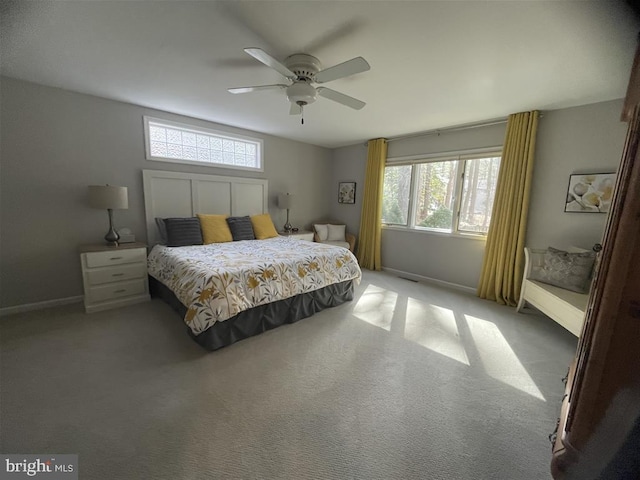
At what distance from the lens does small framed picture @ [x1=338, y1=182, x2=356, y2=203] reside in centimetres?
501

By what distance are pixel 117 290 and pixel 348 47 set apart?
339 centimetres

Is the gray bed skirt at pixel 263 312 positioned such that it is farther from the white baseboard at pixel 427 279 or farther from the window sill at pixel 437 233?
the window sill at pixel 437 233

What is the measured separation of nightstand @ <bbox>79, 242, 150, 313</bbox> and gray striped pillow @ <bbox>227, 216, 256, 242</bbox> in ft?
3.67

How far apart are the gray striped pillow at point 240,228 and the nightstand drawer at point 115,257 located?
112 cm

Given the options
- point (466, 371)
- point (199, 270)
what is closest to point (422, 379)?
point (466, 371)

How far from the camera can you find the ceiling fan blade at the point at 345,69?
5.17 feet

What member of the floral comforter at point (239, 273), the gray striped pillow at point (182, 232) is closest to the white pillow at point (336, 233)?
the floral comforter at point (239, 273)

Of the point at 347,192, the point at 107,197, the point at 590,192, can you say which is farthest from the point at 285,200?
the point at 590,192

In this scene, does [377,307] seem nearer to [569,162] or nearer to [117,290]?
[569,162]

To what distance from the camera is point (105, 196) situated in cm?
264

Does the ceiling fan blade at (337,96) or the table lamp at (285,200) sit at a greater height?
the ceiling fan blade at (337,96)

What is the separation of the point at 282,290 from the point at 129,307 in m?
1.90

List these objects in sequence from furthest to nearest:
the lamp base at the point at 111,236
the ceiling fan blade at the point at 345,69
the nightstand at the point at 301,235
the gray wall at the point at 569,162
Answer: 1. the nightstand at the point at 301,235
2. the lamp base at the point at 111,236
3. the gray wall at the point at 569,162
4. the ceiling fan blade at the point at 345,69

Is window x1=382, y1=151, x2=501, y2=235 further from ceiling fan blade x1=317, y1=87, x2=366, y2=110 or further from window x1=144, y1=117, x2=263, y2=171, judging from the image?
window x1=144, y1=117, x2=263, y2=171
